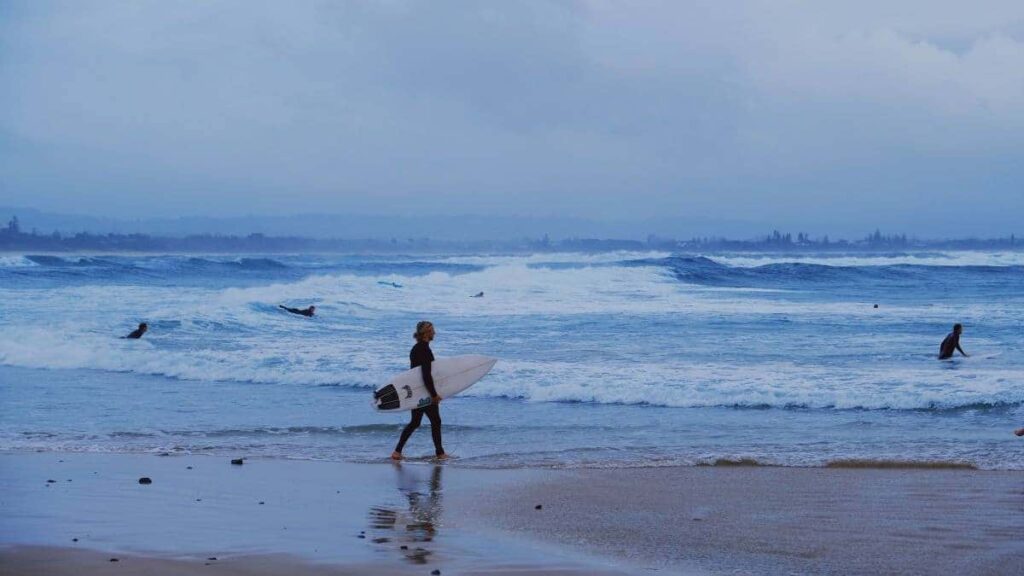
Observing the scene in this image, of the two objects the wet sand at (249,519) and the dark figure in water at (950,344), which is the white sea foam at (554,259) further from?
the wet sand at (249,519)

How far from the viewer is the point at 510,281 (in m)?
53.8

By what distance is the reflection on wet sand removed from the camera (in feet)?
22.7

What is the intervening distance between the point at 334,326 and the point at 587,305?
954cm

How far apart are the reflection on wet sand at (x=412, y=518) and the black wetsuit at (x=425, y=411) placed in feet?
3.26

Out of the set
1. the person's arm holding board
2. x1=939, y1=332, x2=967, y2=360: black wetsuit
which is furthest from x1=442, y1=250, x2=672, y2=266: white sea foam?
the person's arm holding board

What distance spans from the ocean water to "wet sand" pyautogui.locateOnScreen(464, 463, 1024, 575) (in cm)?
98

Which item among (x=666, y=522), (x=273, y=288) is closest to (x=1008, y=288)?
(x=273, y=288)

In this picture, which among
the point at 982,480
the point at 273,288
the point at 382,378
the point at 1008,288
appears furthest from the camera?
the point at 1008,288

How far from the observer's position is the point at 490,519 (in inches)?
314

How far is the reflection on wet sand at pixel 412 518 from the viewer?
6.91 m

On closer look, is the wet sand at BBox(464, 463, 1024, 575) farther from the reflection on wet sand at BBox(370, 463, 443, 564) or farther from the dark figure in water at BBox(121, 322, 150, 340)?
the dark figure in water at BBox(121, 322, 150, 340)

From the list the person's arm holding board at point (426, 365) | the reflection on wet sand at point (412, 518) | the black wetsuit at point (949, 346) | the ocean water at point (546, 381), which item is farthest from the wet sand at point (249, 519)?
the black wetsuit at point (949, 346)

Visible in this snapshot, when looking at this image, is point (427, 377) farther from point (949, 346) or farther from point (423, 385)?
point (949, 346)

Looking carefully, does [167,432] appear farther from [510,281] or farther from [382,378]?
[510,281]
